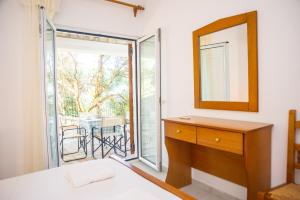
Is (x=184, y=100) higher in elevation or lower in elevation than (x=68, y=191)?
higher

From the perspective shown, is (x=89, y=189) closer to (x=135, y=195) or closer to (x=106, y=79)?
(x=135, y=195)

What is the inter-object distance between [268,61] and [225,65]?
0.44m

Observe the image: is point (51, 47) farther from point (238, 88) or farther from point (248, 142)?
point (248, 142)

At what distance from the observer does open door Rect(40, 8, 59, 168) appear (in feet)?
7.48

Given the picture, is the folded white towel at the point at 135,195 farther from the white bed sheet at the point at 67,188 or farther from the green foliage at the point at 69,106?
the green foliage at the point at 69,106

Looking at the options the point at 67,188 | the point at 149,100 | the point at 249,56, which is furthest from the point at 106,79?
the point at 67,188

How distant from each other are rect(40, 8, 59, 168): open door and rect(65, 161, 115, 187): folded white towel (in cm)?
93

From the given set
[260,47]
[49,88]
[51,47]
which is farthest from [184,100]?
[51,47]

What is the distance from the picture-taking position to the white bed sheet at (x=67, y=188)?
1182mm

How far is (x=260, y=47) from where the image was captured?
1.82 meters

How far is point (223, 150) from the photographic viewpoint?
184 centimetres

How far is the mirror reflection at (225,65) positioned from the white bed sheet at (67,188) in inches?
49.5

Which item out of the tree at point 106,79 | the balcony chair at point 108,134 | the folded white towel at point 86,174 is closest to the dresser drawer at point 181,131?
the folded white towel at point 86,174

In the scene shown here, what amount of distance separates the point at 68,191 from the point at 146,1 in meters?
2.98
